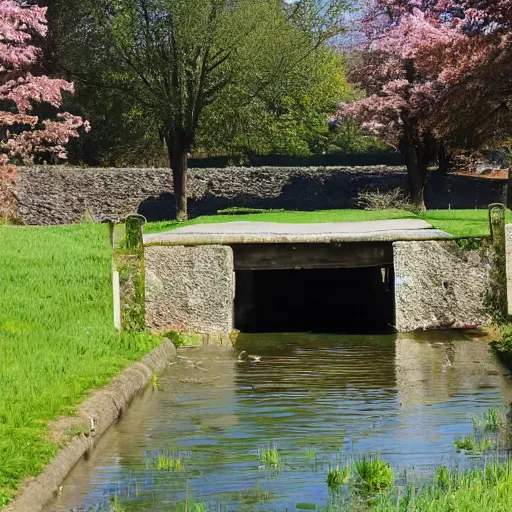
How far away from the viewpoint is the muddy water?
745 centimetres

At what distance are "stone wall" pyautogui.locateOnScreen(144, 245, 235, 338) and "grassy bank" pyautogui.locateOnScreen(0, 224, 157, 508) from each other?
0.70 meters

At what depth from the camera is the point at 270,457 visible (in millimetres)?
8094

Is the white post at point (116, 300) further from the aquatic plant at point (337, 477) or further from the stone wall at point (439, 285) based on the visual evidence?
the aquatic plant at point (337, 477)

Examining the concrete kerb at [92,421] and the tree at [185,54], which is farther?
the tree at [185,54]

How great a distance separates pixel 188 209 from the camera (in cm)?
4159

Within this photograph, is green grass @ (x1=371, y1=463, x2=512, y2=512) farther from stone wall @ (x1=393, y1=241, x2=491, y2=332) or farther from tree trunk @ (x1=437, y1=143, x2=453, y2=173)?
tree trunk @ (x1=437, y1=143, x2=453, y2=173)

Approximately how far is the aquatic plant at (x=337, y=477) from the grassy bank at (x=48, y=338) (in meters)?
1.83

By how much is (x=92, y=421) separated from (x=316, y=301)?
1356 cm

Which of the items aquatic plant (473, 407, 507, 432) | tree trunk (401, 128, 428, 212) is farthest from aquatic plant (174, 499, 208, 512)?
tree trunk (401, 128, 428, 212)

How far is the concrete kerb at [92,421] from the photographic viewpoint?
6824 mm

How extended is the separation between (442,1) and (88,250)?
72.3 ft

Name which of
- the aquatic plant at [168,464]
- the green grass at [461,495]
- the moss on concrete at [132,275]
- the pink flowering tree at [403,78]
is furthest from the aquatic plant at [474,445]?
the pink flowering tree at [403,78]

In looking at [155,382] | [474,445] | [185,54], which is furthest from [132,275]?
[185,54]

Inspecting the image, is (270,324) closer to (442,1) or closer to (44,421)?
(44,421)
